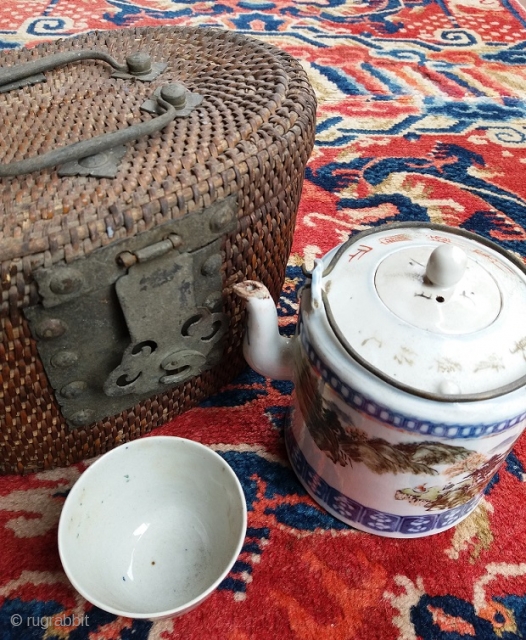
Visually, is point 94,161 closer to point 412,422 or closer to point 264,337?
point 264,337

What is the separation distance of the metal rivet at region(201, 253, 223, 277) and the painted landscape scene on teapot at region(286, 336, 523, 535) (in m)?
0.11

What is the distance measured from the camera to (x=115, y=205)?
0.47 m

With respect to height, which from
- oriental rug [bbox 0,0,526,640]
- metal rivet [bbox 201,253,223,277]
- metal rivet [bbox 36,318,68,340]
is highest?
metal rivet [bbox 201,253,223,277]

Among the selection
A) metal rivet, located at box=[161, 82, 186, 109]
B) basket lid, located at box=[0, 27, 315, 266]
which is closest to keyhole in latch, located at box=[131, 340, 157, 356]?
basket lid, located at box=[0, 27, 315, 266]

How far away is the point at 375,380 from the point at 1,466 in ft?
1.34

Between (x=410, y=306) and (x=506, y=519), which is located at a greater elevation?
(x=410, y=306)

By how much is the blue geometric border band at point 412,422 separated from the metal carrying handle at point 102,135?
26 centimetres

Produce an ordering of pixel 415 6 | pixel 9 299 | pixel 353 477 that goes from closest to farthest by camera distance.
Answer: pixel 9 299 < pixel 353 477 < pixel 415 6

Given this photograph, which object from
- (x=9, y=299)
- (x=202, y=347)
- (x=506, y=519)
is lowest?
(x=506, y=519)

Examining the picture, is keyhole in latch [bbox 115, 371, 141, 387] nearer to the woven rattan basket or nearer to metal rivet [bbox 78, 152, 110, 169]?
the woven rattan basket

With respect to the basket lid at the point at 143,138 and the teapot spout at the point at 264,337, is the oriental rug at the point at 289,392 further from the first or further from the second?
the basket lid at the point at 143,138

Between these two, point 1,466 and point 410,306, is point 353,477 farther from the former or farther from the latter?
point 1,466

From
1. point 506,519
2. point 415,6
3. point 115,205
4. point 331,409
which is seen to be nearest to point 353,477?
point 331,409

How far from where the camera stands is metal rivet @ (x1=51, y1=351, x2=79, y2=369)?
19.7 inches
